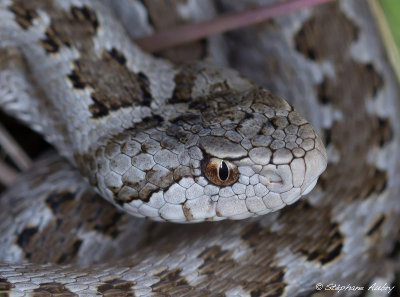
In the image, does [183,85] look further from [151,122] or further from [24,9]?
[24,9]

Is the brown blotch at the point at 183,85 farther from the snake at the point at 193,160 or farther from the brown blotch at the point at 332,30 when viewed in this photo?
the brown blotch at the point at 332,30

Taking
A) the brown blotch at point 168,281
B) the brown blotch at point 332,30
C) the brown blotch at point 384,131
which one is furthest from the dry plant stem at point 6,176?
the brown blotch at point 384,131

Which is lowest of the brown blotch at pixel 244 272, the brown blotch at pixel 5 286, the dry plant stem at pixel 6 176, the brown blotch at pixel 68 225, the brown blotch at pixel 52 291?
the brown blotch at pixel 244 272

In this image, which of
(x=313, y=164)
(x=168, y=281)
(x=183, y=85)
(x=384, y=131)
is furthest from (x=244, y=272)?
(x=384, y=131)

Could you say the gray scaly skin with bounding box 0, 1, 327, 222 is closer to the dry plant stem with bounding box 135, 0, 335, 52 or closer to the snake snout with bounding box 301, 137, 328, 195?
the snake snout with bounding box 301, 137, 328, 195

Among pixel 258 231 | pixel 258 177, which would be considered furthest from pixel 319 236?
pixel 258 177

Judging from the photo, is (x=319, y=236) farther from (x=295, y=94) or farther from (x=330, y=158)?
(x=295, y=94)

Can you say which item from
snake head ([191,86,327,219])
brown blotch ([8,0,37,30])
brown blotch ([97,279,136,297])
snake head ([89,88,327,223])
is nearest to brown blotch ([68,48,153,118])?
snake head ([89,88,327,223])
